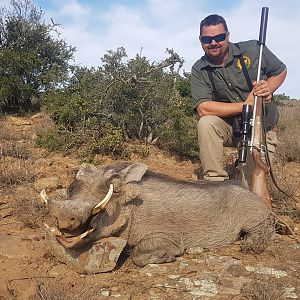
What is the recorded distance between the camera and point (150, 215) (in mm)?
3807

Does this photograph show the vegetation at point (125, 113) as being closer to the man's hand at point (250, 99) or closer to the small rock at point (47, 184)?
the small rock at point (47, 184)

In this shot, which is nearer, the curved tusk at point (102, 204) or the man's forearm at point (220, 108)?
the curved tusk at point (102, 204)

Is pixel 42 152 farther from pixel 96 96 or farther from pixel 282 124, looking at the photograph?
pixel 282 124

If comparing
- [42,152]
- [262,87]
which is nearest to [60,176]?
[42,152]

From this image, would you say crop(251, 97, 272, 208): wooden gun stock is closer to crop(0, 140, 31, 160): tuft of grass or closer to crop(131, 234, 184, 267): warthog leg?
crop(131, 234, 184, 267): warthog leg

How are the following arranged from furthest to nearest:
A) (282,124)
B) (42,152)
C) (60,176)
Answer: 1. (282,124)
2. (42,152)
3. (60,176)

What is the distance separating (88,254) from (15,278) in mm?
533

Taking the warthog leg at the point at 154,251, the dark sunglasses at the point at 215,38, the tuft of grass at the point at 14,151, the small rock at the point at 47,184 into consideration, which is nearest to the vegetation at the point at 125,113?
the tuft of grass at the point at 14,151

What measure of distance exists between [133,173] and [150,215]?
1.22 feet

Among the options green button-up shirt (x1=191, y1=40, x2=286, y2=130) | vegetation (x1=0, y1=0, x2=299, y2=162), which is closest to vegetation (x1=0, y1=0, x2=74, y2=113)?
vegetation (x1=0, y1=0, x2=299, y2=162)

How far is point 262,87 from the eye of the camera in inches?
196

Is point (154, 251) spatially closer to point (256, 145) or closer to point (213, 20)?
point (256, 145)

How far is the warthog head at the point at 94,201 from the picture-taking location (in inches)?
123

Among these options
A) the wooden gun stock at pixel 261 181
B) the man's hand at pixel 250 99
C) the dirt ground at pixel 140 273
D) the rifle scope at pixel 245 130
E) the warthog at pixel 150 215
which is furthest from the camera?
the man's hand at pixel 250 99
